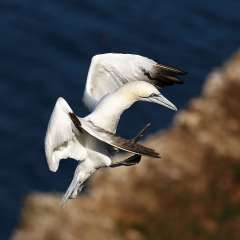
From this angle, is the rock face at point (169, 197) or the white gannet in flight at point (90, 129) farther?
the rock face at point (169, 197)

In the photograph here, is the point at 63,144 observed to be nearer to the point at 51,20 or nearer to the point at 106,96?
the point at 106,96

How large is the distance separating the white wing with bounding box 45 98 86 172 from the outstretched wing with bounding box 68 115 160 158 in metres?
0.19

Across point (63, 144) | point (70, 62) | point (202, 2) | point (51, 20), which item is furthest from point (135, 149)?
point (202, 2)

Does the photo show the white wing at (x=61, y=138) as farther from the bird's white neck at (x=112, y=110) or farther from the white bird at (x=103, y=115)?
the bird's white neck at (x=112, y=110)

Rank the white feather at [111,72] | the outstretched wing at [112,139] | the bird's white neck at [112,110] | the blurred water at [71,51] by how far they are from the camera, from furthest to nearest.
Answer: the blurred water at [71,51] → the white feather at [111,72] → the bird's white neck at [112,110] → the outstretched wing at [112,139]

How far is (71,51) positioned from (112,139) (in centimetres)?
1644

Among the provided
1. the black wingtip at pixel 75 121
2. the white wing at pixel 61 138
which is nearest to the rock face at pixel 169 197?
the white wing at pixel 61 138

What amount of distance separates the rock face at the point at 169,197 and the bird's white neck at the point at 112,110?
7474 millimetres

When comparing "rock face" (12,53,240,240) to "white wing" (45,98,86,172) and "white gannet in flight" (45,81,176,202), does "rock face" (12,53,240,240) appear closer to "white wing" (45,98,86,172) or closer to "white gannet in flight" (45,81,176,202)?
"white gannet in flight" (45,81,176,202)

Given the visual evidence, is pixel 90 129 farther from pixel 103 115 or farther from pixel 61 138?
pixel 103 115

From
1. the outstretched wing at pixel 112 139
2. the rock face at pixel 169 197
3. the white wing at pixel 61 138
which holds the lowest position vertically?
the rock face at pixel 169 197

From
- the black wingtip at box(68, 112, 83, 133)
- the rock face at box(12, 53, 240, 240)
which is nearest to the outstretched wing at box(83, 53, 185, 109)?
the black wingtip at box(68, 112, 83, 133)

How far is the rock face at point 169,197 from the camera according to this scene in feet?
59.6

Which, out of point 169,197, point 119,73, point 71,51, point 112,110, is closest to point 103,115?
point 112,110
